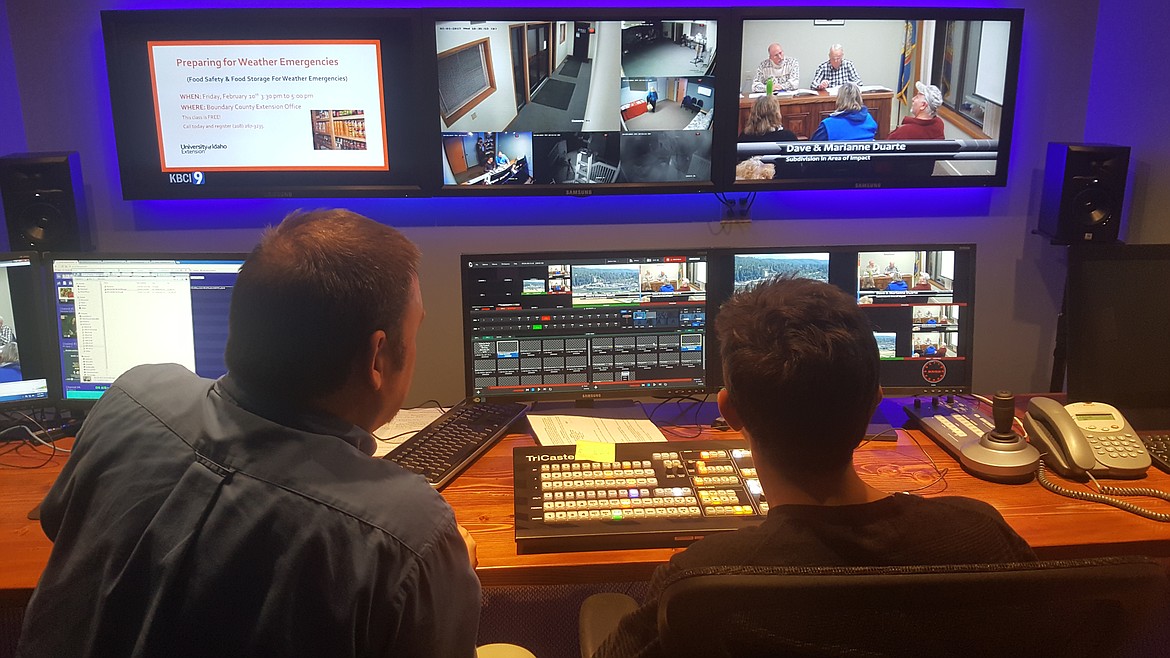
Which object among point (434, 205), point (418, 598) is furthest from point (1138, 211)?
point (418, 598)

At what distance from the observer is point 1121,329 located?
2.12m

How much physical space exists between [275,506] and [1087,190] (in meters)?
2.36

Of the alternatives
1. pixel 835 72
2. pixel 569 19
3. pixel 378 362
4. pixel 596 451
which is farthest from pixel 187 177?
pixel 835 72

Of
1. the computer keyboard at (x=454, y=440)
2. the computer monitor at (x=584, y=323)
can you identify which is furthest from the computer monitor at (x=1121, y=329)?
the computer keyboard at (x=454, y=440)

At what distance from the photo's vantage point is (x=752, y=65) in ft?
7.73

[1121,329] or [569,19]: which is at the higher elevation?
[569,19]

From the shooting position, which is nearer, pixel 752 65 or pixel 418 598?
pixel 418 598

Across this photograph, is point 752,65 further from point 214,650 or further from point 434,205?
point 214,650

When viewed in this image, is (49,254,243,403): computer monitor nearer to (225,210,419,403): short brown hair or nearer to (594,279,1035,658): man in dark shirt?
(225,210,419,403): short brown hair

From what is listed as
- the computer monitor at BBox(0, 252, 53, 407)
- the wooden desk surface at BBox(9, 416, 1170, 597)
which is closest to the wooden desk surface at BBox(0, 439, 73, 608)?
the wooden desk surface at BBox(9, 416, 1170, 597)

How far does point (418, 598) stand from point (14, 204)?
191 centimetres

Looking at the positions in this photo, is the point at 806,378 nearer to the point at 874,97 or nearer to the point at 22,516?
the point at 874,97

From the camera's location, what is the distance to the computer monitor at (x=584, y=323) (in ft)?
7.07

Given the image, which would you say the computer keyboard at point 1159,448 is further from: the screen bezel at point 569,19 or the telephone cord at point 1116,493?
the screen bezel at point 569,19
